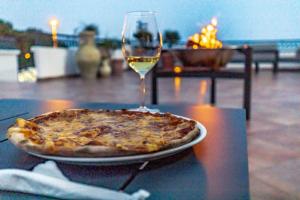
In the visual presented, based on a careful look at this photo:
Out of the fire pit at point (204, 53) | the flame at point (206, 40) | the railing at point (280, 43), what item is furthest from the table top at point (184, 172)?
the railing at point (280, 43)

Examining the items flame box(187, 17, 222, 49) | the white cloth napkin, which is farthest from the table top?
flame box(187, 17, 222, 49)

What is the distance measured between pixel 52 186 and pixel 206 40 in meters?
2.62

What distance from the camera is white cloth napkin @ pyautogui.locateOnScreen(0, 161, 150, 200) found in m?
0.34

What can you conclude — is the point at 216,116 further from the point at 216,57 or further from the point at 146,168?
the point at 216,57

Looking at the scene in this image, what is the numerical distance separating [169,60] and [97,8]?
7.49ft

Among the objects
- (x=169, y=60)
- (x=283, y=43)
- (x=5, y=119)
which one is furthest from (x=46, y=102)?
(x=283, y=43)

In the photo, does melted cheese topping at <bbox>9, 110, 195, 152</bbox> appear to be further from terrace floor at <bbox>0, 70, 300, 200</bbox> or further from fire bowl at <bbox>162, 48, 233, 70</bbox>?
fire bowl at <bbox>162, 48, 233, 70</bbox>

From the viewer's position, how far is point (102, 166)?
451 millimetres

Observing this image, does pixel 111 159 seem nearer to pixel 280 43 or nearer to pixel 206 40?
pixel 206 40

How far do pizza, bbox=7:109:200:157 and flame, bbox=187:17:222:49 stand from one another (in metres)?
2.24

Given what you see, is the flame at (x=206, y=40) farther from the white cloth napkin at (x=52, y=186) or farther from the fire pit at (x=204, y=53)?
the white cloth napkin at (x=52, y=186)

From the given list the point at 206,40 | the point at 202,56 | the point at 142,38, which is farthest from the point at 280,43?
the point at 142,38

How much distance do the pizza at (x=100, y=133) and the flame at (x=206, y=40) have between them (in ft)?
7.35

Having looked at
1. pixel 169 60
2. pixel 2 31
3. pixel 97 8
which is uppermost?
pixel 97 8
